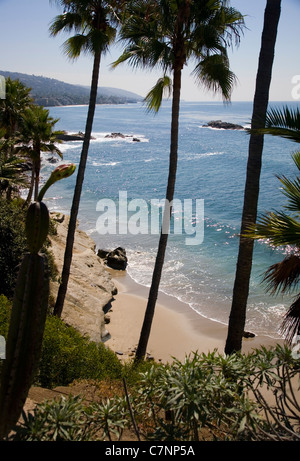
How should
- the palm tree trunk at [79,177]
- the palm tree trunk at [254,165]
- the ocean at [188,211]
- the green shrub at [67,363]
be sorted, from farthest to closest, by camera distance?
the ocean at [188,211]
the palm tree trunk at [79,177]
the green shrub at [67,363]
the palm tree trunk at [254,165]

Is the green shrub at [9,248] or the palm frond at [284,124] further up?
the palm frond at [284,124]

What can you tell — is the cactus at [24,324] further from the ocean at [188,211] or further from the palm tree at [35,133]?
the palm tree at [35,133]

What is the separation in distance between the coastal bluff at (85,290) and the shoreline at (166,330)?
572 millimetres

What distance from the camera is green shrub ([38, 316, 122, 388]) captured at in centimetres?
813

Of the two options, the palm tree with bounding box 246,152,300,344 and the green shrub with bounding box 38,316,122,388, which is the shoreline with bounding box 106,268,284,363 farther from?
the palm tree with bounding box 246,152,300,344

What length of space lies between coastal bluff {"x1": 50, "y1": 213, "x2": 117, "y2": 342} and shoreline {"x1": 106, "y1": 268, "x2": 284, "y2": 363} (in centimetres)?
57

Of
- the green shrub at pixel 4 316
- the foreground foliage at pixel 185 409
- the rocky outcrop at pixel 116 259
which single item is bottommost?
the rocky outcrop at pixel 116 259

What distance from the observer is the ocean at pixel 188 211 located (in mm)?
18816

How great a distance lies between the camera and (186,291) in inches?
749

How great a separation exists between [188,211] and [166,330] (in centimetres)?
2149

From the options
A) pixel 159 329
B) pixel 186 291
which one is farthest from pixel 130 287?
pixel 159 329

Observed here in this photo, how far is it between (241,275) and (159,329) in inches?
314

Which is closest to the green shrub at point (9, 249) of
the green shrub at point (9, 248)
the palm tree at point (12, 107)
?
the green shrub at point (9, 248)

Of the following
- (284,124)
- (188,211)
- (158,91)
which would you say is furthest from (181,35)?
(188,211)
